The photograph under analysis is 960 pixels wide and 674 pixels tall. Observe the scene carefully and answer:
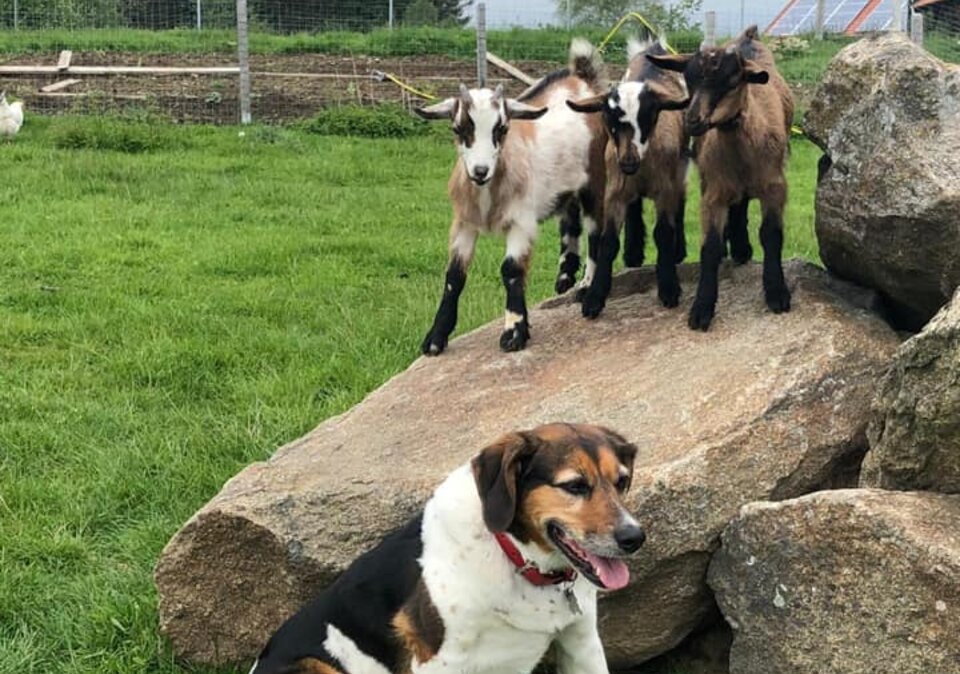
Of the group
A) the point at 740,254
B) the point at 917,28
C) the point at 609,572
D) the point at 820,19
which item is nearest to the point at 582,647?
the point at 609,572

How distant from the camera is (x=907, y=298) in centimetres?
532

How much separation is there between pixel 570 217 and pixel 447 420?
2.14m

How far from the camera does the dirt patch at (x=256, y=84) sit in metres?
16.4

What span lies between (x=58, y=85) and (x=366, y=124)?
184 inches

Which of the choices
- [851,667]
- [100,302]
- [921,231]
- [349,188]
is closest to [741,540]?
[851,667]

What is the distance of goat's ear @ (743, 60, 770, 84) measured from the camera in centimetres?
498

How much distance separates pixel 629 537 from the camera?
3322 mm

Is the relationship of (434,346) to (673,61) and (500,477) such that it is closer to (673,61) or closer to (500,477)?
(673,61)

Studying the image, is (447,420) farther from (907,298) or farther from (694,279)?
(907,298)

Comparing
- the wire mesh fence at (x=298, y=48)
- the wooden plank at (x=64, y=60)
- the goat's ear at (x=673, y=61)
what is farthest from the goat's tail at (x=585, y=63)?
the wooden plank at (x=64, y=60)

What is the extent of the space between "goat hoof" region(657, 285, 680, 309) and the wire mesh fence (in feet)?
29.6

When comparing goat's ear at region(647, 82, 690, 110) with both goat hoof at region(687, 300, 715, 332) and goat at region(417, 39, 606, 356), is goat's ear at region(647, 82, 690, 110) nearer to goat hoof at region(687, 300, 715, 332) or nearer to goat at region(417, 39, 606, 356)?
goat at region(417, 39, 606, 356)

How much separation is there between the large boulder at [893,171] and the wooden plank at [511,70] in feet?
39.6

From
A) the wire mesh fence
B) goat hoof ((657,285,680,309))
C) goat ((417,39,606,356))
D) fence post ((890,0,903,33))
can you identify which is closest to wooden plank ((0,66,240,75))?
the wire mesh fence
